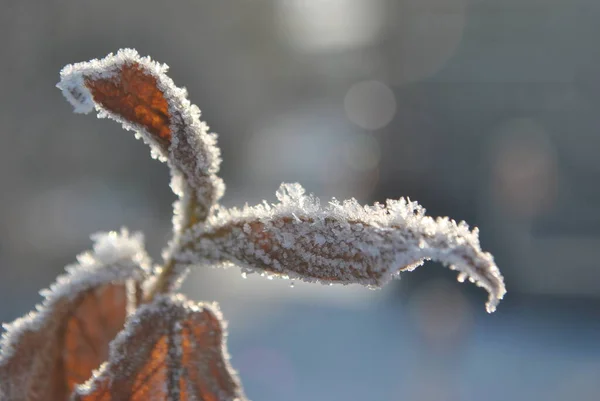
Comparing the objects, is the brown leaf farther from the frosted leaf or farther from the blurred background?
the blurred background

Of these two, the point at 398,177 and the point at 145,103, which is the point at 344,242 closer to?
the point at 145,103

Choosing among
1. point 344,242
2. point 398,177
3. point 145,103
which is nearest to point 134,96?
point 145,103

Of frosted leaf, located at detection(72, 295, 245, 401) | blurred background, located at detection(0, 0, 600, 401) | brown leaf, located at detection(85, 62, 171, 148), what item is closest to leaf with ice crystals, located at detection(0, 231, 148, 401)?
frosted leaf, located at detection(72, 295, 245, 401)

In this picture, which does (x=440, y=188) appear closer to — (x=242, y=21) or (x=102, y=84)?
(x=242, y=21)

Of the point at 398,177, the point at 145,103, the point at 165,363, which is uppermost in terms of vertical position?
the point at 398,177

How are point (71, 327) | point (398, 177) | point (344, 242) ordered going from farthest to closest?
point (398, 177)
point (71, 327)
point (344, 242)

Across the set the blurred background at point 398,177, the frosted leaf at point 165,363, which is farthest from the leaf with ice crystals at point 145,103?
the blurred background at point 398,177

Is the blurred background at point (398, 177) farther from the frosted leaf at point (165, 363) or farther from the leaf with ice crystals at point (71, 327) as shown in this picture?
the frosted leaf at point (165, 363)
